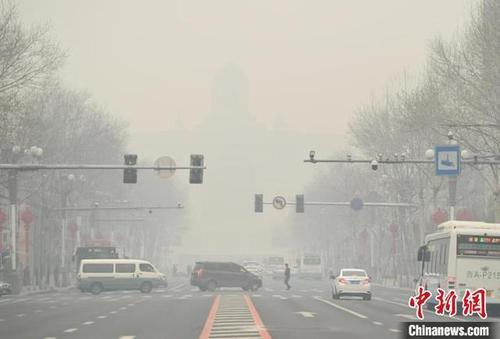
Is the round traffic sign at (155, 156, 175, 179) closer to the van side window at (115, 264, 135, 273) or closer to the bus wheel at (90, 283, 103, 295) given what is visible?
the van side window at (115, 264, 135, 273)

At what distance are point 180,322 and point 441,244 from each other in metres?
12.2

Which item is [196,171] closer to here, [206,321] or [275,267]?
[206,321]

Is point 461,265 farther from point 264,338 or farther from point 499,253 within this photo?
point 264,338

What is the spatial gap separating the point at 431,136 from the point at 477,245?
4091 cm

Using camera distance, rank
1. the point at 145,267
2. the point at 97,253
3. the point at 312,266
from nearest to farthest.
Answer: the point at 145,267
the point at 97,253
the point at 312,266

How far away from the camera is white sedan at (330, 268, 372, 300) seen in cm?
5947

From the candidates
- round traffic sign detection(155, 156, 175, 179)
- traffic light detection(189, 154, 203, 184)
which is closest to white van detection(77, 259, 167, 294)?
round traffic sign detection(155, 156, 175, 179)

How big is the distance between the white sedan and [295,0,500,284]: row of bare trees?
9446 millimetres

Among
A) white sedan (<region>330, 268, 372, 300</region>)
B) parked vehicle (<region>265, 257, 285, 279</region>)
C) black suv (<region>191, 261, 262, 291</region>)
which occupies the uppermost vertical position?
white sedan (<region>330, 268, 372, 300</region>)

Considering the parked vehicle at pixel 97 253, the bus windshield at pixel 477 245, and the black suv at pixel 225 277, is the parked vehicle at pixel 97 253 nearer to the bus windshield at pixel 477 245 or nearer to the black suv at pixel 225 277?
the black suv at pixel 225 277

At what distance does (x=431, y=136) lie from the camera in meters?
81.4

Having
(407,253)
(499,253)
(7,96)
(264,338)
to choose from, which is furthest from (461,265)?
(407,253)

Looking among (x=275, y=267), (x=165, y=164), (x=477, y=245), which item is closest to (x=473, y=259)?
(x=477, y=245)

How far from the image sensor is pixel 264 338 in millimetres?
27672
